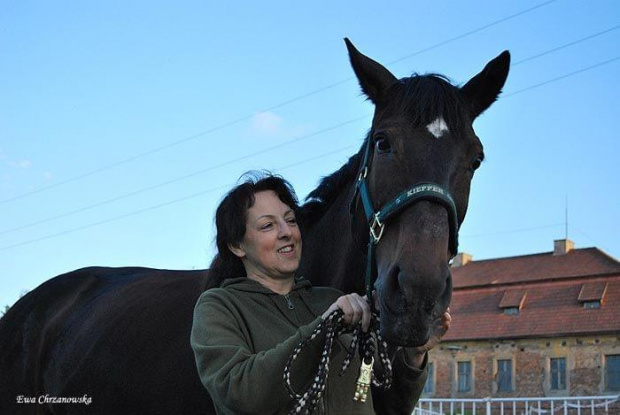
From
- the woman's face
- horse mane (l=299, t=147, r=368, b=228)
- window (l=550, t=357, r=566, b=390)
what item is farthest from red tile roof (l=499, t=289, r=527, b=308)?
the woman's face

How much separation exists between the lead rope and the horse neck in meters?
0.66

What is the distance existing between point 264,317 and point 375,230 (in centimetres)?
57

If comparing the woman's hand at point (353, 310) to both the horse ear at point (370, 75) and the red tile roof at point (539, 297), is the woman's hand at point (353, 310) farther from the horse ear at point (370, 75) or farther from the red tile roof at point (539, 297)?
the red tile roof at point (539, 297)

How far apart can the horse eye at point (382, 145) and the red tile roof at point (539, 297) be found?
3930 cm

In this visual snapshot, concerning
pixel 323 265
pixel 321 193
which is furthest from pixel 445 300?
pixel 321 193

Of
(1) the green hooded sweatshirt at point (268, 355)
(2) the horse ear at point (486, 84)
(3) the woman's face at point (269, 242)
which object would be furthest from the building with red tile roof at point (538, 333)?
(3) the woman's face at point (269, 242)

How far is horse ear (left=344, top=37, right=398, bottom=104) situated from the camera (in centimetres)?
345

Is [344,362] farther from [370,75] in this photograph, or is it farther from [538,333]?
[538,333]

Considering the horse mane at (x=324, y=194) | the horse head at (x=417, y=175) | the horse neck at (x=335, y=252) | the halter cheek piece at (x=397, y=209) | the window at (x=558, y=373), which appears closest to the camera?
the horse head at (x=417, y=175)

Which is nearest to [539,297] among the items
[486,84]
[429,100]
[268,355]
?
[486,84]

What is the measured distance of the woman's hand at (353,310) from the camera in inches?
109

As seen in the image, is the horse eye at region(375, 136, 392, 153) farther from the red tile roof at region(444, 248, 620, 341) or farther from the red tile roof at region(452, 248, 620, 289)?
the red tile roof at region(452, 248, 620, 289)

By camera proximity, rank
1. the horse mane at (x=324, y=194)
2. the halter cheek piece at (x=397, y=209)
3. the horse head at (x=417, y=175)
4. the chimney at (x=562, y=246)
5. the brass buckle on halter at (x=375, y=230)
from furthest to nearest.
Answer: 1. the chimney at (x=562, y=246)
2. the horse mane at (x=324, y=194)
3. the brass buckle on halter at (x=375, y=230)
4. the halter cheek piece at (x=397, y=209)
5. the horse head at (x=417, y=175)

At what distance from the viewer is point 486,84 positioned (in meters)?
3.50
